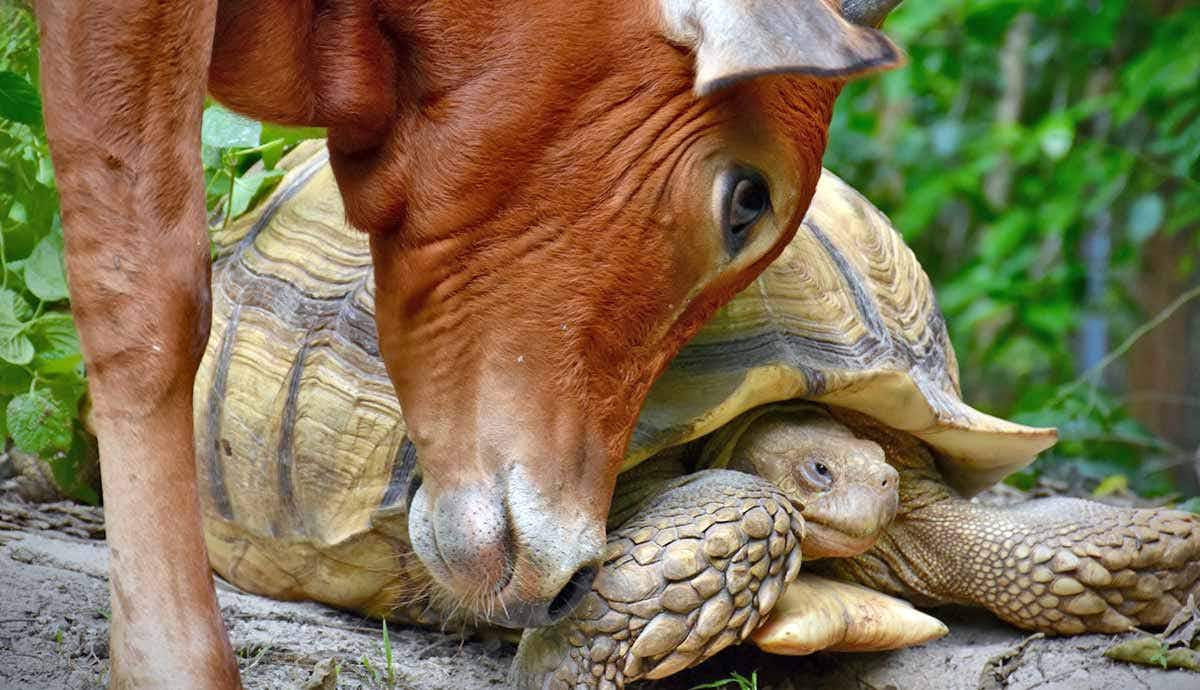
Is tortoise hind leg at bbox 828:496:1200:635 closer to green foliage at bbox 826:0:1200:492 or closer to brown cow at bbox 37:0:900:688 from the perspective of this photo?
brown cow at bbox 37:0:900:688

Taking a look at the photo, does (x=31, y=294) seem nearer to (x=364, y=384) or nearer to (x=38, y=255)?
(x=38, y=255)

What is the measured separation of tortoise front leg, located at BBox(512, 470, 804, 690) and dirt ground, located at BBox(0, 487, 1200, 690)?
34 centimetres

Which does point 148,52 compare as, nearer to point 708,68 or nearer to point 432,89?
point 432,89

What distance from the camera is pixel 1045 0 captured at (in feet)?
24.4

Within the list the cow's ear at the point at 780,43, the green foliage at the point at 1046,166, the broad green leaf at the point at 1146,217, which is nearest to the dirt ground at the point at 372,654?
the cow's ear at the point at 780,43

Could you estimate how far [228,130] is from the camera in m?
3.45

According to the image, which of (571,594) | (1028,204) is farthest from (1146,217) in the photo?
(571,594)

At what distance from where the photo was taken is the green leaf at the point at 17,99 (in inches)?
123

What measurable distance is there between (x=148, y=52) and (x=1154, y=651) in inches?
97.5

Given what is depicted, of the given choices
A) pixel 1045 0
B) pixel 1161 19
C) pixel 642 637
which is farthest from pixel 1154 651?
pixel 1161 19

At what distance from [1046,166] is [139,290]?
23.8ft

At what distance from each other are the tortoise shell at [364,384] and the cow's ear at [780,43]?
1.00 m

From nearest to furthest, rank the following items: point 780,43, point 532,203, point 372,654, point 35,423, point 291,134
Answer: point 780,43
point 532,203
point 372,654
point 35,423
point 291,134

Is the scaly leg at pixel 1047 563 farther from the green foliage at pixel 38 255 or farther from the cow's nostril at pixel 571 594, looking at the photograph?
the green foliage at pixel 38 255
